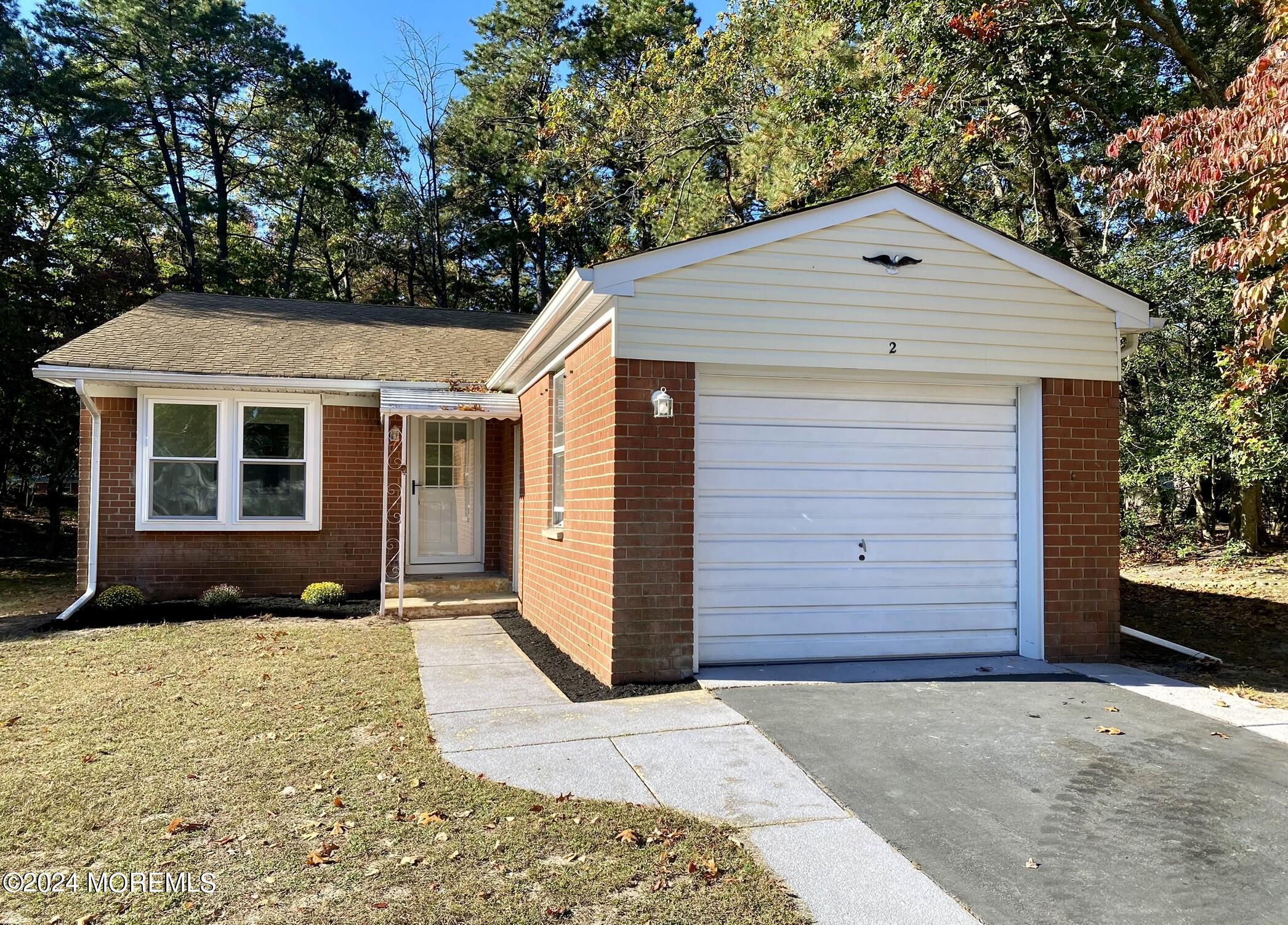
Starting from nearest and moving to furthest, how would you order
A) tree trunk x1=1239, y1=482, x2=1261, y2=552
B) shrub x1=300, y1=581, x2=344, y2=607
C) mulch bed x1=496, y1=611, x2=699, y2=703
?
mulch bed x1=496, y1=611, x2=699, y2=703 < shrub x1=300, y1=581, x2=344, y2=607 < tree trunk x1=1239, y1=482, x2=1261, y2=552

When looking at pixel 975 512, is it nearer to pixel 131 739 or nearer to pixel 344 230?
pixel 131 739

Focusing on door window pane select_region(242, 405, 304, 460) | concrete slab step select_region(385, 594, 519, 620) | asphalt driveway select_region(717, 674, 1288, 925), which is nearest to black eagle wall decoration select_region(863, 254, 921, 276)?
asphalt driveway select_region(717, 674, 1288, 925)

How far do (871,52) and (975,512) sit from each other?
749 cm

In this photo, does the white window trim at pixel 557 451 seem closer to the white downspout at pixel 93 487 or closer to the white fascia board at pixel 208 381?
the white fascia board at pixel 208 381

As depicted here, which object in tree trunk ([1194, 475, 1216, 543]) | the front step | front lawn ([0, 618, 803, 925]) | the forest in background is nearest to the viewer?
front lawn ([0, 618, 803, 925])

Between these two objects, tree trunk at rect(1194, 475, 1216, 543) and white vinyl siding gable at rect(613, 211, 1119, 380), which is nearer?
white vinyl siding gable at rect(613, 211, 1119, 380)

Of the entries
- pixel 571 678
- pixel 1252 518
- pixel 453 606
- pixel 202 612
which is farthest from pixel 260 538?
pixel 1252 518

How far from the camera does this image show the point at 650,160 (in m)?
16.5

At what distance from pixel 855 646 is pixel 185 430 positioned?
358 inches

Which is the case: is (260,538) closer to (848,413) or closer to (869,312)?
(848,413)

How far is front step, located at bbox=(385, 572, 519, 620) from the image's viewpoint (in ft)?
33.5

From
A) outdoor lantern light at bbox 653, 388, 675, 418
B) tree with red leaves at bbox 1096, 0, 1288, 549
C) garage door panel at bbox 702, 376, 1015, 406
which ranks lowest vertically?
outdoor lantern light at bbox 653, 388, 675, 418

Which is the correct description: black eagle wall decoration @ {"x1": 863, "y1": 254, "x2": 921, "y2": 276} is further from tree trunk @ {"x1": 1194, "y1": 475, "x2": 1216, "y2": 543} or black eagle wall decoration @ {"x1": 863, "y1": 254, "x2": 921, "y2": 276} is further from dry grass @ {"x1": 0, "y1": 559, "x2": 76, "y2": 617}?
tree trunk @ {"x1": 1194, "y1": 475, "x2": 1216, "y2": 543}

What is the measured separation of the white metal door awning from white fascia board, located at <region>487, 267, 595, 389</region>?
0.35 meters
